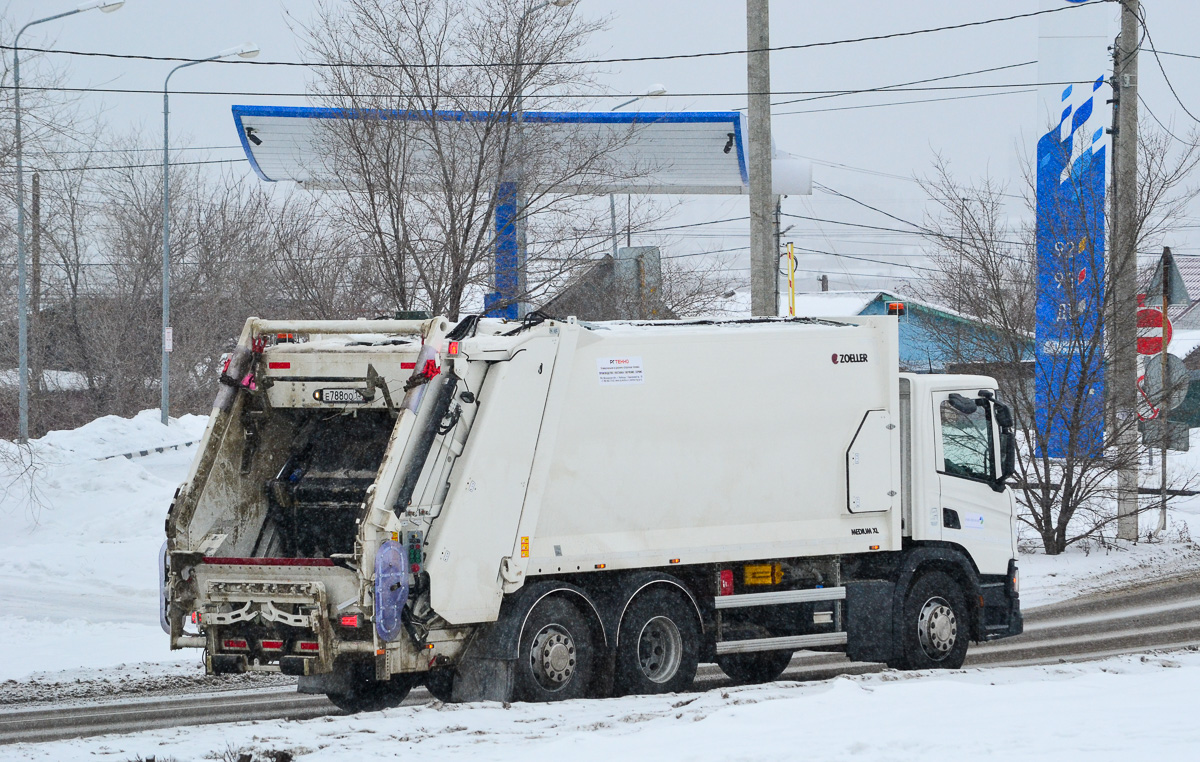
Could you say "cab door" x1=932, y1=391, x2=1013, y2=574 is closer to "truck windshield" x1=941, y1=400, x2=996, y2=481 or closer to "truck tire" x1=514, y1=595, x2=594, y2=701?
"truck windshield" x1=941, y1=400, x2=996, y2=481

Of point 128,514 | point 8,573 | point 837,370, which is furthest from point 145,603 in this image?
point 837,370

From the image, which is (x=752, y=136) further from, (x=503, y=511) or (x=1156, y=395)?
(x=503, y=511)

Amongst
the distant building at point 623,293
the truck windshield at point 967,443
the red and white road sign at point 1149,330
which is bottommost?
the truck windshield at point 967,443

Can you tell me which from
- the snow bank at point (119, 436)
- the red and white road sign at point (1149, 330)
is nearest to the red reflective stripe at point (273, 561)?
the red and white road sign at point (1149, 330)

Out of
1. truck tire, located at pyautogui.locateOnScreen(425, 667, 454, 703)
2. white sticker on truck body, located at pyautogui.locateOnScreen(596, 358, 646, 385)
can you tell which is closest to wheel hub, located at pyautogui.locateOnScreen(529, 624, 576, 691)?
truck tire, located at pyautogui.locateOnScreen(425, 667, 454, 703)

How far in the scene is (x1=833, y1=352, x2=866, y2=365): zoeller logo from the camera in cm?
1016

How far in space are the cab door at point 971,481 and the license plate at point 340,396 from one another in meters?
4.80

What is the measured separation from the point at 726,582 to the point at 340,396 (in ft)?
10.5

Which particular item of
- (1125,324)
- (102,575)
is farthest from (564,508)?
(1125,324)

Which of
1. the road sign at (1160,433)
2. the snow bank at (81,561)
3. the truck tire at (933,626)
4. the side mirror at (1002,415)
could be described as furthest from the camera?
the road sign at (1160,433)

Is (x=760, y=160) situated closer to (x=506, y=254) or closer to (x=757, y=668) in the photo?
(x=506, y=254)

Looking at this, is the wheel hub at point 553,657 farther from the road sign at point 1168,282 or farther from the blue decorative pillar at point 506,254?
the road sign at point 1168,282

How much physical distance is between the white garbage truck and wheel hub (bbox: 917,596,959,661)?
1.0 inches

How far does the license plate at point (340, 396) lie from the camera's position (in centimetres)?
916
